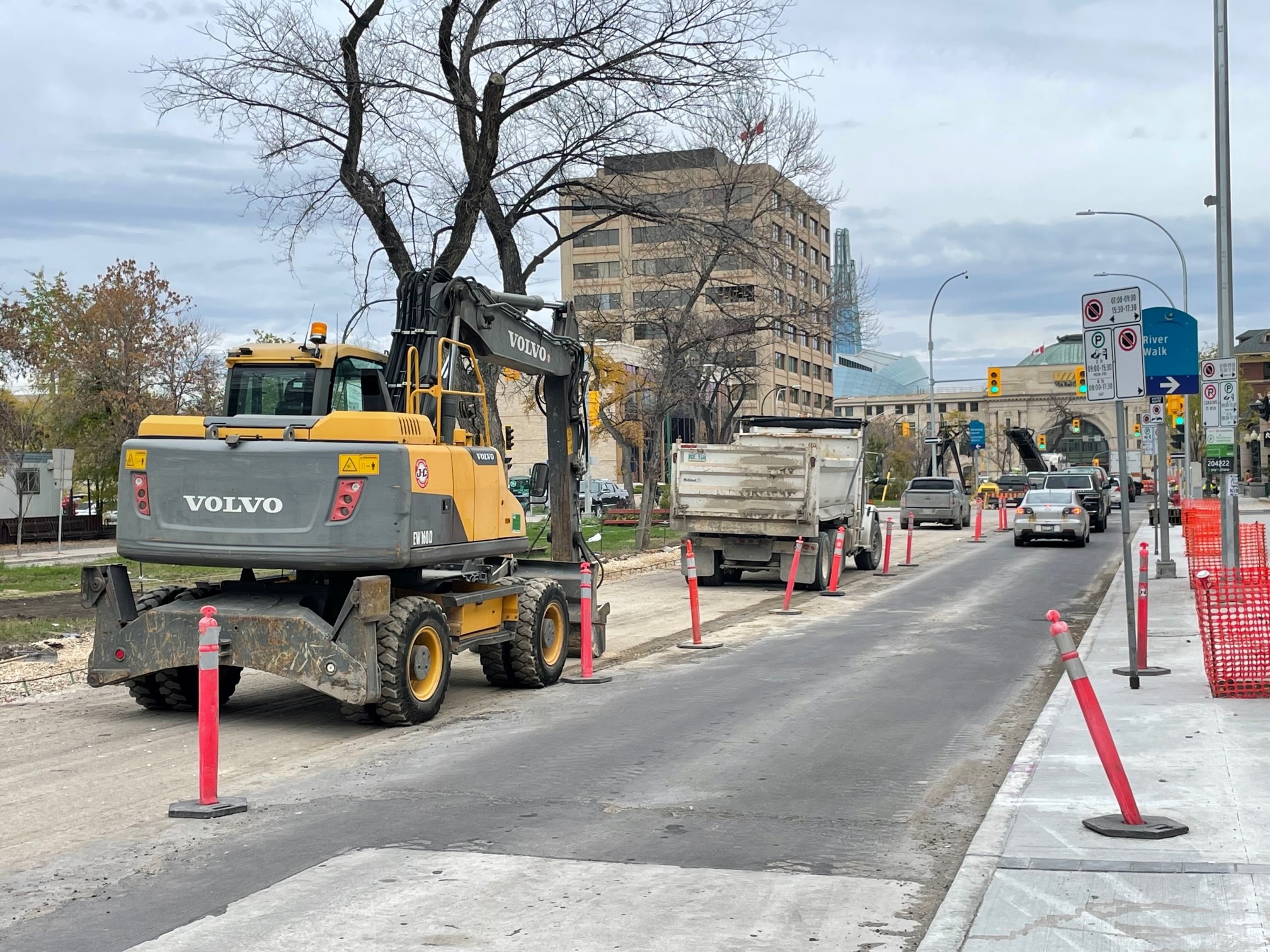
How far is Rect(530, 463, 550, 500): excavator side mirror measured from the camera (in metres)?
13.6

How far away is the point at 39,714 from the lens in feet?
37.9

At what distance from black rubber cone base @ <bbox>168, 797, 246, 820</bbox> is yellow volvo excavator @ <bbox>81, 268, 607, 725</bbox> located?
2.24 meters

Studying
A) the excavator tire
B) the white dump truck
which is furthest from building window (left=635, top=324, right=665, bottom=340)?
the excavator tire

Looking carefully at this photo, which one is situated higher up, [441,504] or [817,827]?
[441,504]

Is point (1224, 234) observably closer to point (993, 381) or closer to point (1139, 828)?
point (1139, 828)

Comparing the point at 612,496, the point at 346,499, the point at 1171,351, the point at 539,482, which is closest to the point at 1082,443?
the point at 612,496

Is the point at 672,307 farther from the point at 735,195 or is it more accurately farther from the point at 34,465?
the point at 34,465

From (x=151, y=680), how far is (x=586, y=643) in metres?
4.09

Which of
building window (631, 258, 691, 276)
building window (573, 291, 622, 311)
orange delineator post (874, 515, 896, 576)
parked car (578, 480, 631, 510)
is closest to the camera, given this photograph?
orange delineator post (874, 515, 896, 576)

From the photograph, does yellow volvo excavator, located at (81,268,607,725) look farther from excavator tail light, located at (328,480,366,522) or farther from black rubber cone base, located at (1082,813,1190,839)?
black rubber cone base, located at (1082,813,1190,839)

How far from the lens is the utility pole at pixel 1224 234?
758 inches

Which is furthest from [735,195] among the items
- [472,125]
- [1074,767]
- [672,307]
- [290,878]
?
[290,878]

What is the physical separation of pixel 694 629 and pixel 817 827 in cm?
878

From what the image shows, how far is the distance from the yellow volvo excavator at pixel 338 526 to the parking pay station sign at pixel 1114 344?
523cm
